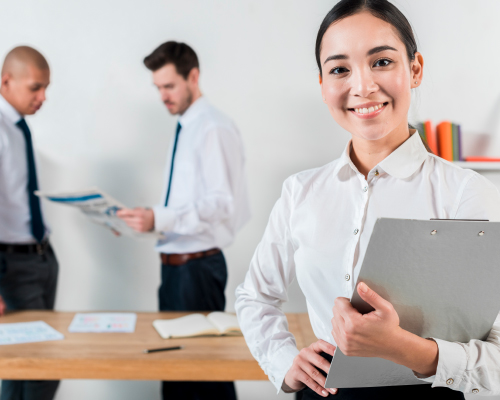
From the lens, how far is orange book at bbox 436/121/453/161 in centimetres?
233

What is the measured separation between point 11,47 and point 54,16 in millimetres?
284

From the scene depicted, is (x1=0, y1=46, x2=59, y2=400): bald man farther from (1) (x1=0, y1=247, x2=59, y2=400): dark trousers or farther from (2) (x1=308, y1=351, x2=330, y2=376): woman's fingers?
(2) (x1=308, y1=351, x2=330, y2=376): woman's fingers

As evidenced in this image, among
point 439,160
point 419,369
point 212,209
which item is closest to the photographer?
point 419,369

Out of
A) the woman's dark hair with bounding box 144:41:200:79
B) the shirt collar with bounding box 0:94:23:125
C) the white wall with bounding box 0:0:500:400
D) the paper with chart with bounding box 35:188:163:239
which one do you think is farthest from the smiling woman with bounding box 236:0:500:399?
the shirt collar with bounding box 0:94:23:125

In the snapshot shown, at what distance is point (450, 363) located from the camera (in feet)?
2.16

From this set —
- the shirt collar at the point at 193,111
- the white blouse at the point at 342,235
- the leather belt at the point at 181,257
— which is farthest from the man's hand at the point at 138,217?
the white blouse at the point at 342,235

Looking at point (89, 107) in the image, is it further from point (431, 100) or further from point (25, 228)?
point (431, 100)

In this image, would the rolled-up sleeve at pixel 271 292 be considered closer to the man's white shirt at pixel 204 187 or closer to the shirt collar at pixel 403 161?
the shirt collar at pixel 403 161

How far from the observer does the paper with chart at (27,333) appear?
1.60 metres

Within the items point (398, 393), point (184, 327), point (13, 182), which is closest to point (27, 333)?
point (184, 327)

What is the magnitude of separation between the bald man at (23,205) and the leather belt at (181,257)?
0.59 metres

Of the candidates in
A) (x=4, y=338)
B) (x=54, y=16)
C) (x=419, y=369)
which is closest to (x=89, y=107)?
(x=54, y=16)

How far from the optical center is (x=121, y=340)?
5.39 feet

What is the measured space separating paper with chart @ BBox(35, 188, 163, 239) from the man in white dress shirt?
4.4 inches
